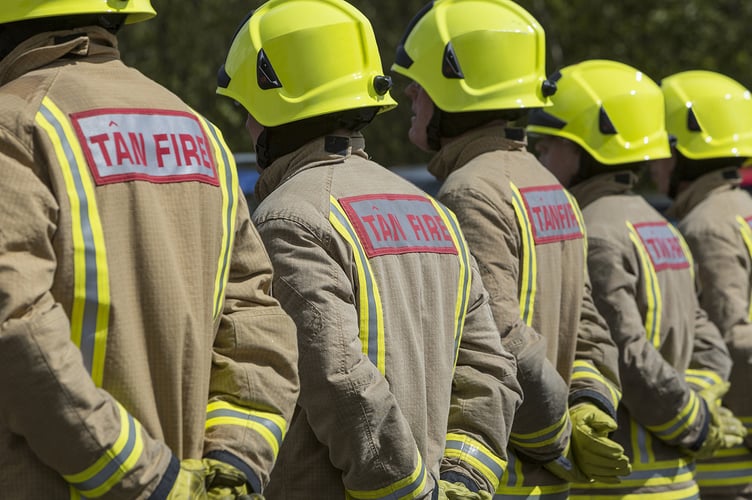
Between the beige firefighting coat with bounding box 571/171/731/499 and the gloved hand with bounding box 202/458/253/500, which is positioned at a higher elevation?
the gloved hand with bounding box 202/458/253/500

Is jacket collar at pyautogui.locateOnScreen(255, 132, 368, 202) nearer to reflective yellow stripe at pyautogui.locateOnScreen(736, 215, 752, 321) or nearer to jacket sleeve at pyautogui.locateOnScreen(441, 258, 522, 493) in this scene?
jacket sleeve at pyautogui.locateOnScreen(441, 258, 522, 493)

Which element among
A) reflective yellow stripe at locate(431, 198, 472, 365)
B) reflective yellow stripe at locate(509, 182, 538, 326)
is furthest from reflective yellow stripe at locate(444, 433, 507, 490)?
reflective yellow stripe at locate(509, 182, 538, 326)

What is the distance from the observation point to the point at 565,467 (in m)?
4.49

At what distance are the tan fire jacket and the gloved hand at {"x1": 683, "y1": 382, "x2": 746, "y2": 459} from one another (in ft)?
2.50

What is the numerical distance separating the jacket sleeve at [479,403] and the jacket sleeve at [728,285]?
2274 millimetres

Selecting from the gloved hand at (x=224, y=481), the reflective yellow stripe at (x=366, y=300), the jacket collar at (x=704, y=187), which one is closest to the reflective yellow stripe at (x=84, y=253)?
the gloved hand at (x=224, y=481)

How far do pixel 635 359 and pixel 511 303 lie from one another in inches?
40.0

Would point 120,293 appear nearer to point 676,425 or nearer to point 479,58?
point 479,58

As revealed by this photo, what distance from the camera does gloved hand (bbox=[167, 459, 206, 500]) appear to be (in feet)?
8.58

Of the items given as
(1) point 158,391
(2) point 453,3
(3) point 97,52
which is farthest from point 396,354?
(2) point 453,3

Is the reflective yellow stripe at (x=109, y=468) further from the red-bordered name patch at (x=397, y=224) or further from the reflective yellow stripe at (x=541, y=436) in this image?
the reflective yellow stripe at (x=541, y=436)

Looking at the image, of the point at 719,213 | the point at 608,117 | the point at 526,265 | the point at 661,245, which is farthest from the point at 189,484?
the point at 719,213

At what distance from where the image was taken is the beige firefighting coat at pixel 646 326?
16.4 feet

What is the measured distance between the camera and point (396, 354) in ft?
11.1
